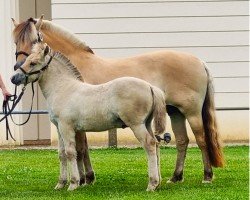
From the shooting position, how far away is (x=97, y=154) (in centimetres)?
1833

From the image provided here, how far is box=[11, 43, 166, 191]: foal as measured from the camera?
11547mm

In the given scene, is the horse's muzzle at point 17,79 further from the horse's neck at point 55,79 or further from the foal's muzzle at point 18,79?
the horse's neck at point 55,79

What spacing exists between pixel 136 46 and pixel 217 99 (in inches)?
74.9

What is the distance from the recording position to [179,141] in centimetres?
1334

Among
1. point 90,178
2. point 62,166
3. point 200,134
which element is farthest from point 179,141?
point 62,166

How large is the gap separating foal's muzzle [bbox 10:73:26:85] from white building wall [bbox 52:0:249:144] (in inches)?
343

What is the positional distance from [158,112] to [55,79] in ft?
4.59

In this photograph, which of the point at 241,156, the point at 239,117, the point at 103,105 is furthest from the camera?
the point at 239,117

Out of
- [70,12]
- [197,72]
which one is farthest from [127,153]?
[197,72]

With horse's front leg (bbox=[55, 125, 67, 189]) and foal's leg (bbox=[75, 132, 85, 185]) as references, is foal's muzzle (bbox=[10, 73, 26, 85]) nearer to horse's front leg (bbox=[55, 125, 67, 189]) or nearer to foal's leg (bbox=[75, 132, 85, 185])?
Result: horse's front leg (bbox=[55, 125, 67, 189])

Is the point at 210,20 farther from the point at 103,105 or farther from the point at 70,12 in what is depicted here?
the point at 103,105

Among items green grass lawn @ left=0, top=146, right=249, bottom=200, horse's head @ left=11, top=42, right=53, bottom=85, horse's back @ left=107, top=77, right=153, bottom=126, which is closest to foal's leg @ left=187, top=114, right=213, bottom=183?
green grass lawn @ left=0, top=146, right=249, bottom=200

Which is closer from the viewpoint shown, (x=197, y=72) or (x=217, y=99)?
(x=197, y=72)

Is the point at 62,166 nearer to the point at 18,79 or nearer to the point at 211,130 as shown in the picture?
the point at 18,79
